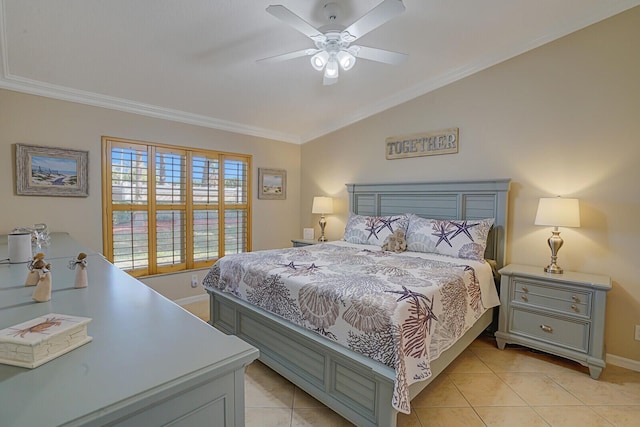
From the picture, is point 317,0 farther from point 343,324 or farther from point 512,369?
point 512,369

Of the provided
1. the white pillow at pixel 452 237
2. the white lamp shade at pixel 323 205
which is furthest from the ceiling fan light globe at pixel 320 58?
the white lamp shade at pixel 323 205

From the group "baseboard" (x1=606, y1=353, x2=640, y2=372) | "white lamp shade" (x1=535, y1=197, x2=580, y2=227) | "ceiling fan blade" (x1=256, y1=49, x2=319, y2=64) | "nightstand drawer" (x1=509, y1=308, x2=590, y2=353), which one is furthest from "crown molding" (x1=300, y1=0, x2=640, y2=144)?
"baseboard" (x1=606, y1=353, x2=640, y2=372)

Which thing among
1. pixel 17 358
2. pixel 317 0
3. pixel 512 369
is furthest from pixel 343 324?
pixel 317 0

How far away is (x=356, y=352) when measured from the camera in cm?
178

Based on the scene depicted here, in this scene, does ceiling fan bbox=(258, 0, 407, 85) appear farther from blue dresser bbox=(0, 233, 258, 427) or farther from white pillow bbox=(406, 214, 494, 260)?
blue dresser bbox=(0, 233, 258, 427)

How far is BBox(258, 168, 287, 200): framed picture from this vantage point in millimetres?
4676

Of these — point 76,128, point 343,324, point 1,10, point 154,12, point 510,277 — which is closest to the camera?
point 343,324

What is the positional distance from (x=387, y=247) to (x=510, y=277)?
112 cm

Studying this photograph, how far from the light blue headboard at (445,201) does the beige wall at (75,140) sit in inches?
79.7

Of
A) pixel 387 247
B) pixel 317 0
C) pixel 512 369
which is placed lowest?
pixel 512 369

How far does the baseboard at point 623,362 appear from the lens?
248cm

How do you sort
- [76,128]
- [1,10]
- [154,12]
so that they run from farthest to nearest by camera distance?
[76,128], [154,12], [1,10]

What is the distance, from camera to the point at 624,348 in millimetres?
2545

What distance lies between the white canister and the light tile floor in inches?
63.2
